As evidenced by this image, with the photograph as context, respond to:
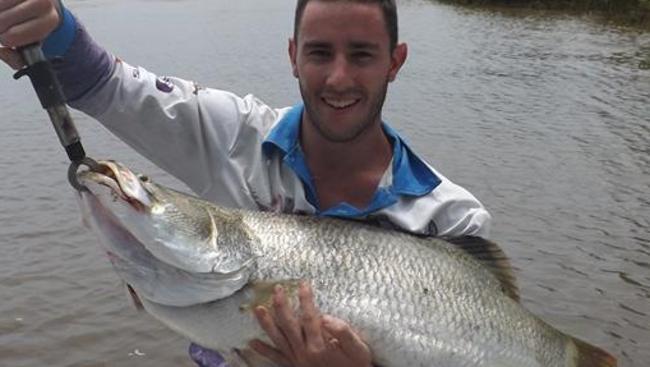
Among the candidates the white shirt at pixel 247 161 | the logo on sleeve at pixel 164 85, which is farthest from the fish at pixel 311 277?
the logo on sleeve at pixel 164 85

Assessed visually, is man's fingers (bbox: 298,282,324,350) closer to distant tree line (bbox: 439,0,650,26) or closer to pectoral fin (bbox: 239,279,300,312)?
pectoral fin (bbox: 239,279,300,312)

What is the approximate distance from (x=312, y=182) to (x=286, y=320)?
33.4 inches

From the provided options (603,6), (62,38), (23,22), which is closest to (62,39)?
(62,38)

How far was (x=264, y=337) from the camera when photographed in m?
2.68

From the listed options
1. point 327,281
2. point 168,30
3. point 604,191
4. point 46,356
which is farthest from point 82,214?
point 168,30

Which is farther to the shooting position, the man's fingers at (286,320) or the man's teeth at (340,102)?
the man's teeth at (340,102)

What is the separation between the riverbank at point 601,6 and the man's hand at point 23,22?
32193 millimetres

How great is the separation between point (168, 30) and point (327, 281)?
86.8 ft

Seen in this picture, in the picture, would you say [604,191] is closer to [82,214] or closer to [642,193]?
[642,193]

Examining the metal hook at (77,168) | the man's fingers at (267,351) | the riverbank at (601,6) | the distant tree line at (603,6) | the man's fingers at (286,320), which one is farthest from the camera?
the distant tree line at (603,6)

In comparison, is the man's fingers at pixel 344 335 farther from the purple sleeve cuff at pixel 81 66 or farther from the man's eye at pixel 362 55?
the purple sleeve cuff at pixel 81 66

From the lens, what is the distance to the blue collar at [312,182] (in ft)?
10.4

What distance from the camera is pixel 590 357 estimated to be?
320 cm

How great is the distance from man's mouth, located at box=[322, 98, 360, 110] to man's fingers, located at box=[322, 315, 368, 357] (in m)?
0.94
